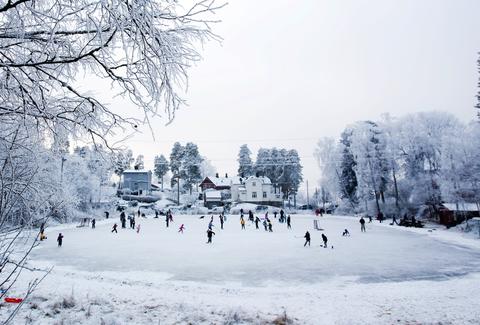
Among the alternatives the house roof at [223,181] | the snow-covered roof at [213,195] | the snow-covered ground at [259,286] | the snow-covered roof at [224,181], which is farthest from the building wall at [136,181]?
the snow-covered ground at [259,286]

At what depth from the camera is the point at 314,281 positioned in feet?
33.4

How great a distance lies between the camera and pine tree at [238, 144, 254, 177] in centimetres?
9325

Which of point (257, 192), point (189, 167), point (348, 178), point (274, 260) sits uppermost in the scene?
point (189, 167)

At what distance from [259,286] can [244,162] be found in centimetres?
8455

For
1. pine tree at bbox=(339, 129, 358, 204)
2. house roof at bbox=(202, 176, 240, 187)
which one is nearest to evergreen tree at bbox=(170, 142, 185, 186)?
house roof at bbox=(202, 176, 240, 187)

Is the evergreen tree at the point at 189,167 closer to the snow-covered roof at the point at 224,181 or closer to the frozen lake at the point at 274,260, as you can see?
the snow-covered roof at the point at 224,181

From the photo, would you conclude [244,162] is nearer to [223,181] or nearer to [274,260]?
[223,181]

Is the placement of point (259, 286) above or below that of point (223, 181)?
below

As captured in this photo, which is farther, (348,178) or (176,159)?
(176,159)

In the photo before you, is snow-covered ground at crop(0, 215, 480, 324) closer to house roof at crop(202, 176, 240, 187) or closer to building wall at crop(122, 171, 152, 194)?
house roof at crop(202, 176, 240, 187)

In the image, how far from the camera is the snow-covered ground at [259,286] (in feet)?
22.7

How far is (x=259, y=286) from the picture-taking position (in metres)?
9.62

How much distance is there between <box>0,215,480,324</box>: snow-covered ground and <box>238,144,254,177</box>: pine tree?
7622 centimetres

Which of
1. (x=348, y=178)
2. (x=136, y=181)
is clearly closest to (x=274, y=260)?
(x=348, y=178)
